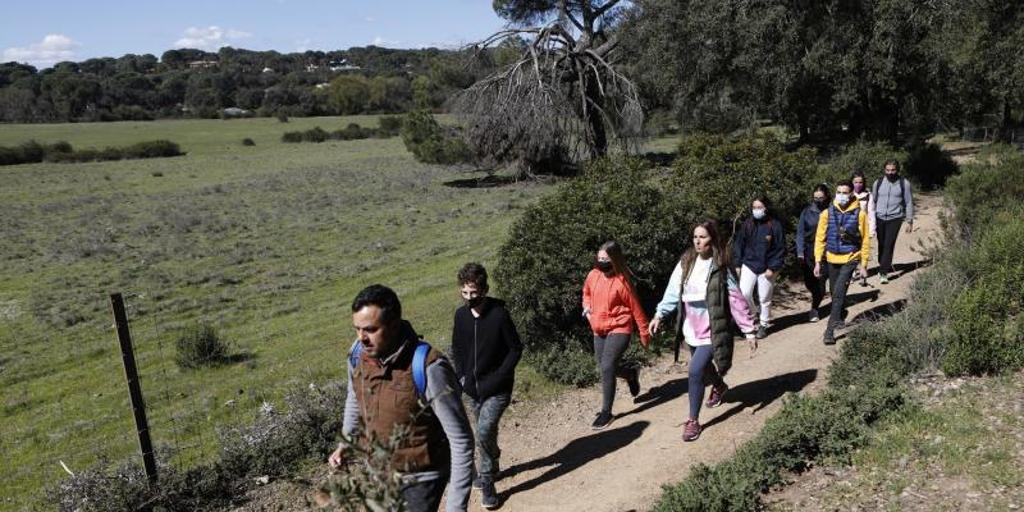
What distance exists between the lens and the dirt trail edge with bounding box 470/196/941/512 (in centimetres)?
585

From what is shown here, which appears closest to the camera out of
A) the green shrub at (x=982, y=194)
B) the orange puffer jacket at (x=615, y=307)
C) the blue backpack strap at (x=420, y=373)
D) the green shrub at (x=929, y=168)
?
the blue backpack strap at (x=420, y=373)

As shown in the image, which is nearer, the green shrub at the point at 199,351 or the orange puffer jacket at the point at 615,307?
the orange puffer jacket at the point at 615,307

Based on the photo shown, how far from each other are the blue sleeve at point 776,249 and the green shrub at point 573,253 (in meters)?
1.40

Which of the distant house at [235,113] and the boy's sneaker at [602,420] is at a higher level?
the distant house at [235,113]

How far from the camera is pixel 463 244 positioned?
20922 millimetres

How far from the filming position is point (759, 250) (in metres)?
8.28

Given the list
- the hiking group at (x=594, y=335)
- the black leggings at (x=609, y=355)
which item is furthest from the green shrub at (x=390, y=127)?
the black leggings at (x=609, y=355)

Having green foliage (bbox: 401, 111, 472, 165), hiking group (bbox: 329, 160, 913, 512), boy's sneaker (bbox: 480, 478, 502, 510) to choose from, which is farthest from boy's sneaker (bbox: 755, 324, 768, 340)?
green foliage (bbox: 401, 111, 472, 165)

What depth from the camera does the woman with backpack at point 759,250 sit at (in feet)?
26.8

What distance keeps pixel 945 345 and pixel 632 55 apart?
2605 centimetres

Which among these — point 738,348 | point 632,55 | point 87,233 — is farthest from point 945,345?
point 87,233

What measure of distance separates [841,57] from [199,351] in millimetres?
17351

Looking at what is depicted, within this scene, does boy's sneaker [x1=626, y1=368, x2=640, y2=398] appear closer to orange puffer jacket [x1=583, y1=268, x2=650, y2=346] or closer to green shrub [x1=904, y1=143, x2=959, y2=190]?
orange puffer jacket [x1=583, y1=268, x2=650, y2=346]

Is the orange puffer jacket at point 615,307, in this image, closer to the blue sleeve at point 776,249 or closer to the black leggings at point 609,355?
the black leggings at point 609,355
